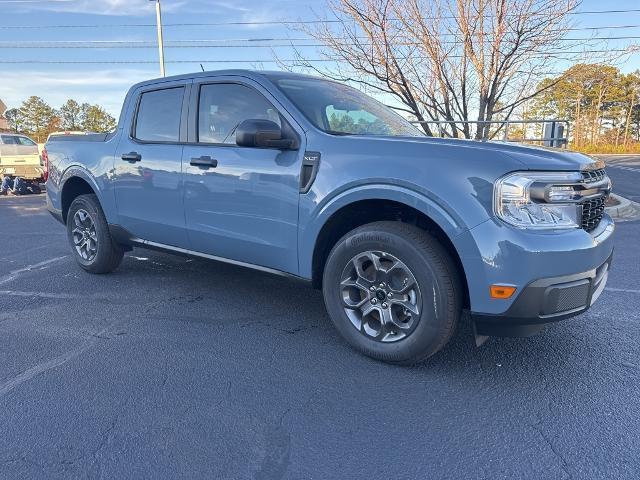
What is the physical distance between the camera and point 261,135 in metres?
3.07

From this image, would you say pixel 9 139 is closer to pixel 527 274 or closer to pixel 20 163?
pixel 20 163

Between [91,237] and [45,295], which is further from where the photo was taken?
[91,237]

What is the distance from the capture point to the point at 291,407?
250cm

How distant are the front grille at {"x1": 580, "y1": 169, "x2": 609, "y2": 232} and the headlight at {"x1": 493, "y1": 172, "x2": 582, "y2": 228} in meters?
0.23

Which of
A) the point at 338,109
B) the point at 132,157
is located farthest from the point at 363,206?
the point at 132,157

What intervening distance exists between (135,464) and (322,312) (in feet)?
6.82

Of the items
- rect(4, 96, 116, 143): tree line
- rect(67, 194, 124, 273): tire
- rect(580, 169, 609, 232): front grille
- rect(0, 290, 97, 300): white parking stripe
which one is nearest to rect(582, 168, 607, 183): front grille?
rect(580, 169, 609, 232): front grille

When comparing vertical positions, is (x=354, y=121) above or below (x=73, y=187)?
above

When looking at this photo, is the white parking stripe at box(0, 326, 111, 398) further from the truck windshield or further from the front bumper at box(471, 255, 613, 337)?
the front bumper at box(471, 255, 613, 337)

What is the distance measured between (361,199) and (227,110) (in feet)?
4.88

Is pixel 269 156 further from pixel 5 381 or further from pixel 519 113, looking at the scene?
pixel 519 113

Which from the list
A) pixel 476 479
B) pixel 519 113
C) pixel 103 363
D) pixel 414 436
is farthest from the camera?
pixel 519 113

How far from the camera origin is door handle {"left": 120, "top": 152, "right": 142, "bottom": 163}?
421 cm

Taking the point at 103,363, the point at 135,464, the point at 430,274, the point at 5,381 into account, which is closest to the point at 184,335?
the point at 103,363
